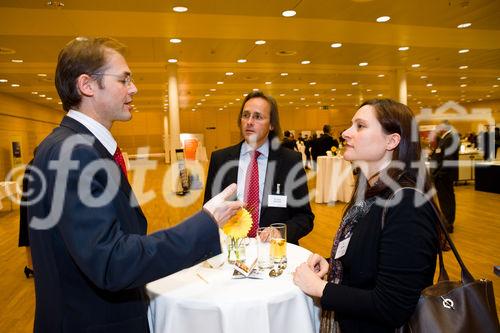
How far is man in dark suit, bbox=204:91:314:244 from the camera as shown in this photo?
2.44 metres

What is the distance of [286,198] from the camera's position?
2406mm

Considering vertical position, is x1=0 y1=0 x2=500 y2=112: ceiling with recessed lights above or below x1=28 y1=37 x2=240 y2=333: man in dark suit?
above

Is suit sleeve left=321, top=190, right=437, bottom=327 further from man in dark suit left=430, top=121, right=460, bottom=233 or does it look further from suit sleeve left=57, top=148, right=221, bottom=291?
man in dark suit left=430, top=121, right=460, bottom=233

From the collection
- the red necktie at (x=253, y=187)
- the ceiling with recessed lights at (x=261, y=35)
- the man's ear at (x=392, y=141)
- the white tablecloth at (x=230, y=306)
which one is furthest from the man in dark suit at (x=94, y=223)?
the ceiling with recessed lights at (x=261, y=35)

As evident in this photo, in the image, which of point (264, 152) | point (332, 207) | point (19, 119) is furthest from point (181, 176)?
point (19, 119)

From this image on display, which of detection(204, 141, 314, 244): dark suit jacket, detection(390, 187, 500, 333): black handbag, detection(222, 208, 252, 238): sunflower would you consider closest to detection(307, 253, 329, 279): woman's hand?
detection(222, 208, 252, 238): sunflower

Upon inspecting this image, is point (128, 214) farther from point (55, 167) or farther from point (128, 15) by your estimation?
point (128, 15)

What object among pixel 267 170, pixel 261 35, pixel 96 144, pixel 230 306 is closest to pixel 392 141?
pixel 230 306

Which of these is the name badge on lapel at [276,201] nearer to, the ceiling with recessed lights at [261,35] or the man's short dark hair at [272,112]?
the man's short dark hair at [272,112]

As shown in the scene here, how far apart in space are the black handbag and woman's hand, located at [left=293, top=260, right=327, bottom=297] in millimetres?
328

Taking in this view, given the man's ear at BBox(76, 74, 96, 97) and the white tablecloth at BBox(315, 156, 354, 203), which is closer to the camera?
the man's ear at BBox(76, 74, 96, 97)

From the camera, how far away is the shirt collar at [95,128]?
118 centimetres

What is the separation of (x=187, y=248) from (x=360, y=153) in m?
0.81

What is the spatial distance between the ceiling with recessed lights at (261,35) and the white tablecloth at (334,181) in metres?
2.71
